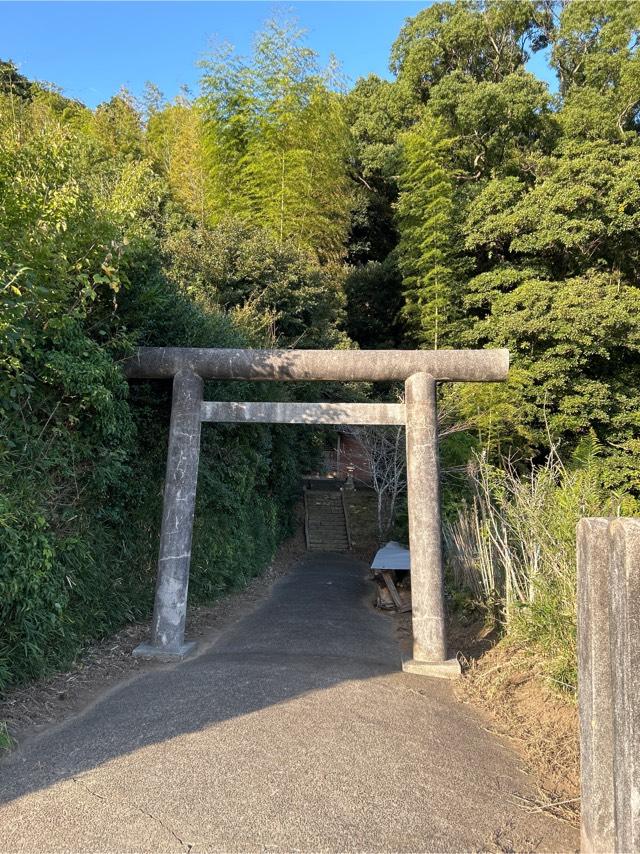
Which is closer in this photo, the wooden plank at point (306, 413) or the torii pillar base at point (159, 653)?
the torii pillar base at point (159, 653)

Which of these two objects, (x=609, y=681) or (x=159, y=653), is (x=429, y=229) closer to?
(x=159, y=653)

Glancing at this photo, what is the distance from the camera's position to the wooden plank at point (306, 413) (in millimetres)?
4980

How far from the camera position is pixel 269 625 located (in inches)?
232

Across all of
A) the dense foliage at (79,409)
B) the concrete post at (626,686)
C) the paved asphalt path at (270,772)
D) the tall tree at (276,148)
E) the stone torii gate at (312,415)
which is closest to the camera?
the concrete post at (626,686)

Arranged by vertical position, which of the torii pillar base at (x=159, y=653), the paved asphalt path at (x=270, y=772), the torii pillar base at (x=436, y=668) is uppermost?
the torii pillar base at (x=159, y=653)

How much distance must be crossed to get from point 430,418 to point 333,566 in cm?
642

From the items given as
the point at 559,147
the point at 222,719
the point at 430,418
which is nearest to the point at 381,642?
the point at 430,418

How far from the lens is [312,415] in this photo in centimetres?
500

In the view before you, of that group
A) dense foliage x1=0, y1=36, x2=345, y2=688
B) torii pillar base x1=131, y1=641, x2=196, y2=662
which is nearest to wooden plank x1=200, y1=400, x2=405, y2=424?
dense foliage x1=0, y1=36, x2=345, y2=688

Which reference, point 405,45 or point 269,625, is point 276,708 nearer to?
point 269,625

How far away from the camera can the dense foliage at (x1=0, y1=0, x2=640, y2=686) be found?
3998 mm

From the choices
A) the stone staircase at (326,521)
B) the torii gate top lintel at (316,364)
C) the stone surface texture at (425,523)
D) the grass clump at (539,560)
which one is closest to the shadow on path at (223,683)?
the stone surface texture at (425,523)

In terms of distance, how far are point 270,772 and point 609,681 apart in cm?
155

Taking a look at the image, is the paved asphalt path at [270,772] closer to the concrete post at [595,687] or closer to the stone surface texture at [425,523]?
the concrete post at [595,687]
